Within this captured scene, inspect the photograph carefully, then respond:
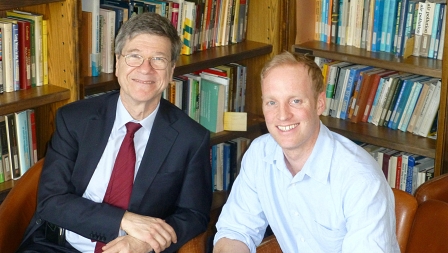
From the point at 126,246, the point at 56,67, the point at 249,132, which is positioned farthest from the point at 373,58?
the point at 126,246

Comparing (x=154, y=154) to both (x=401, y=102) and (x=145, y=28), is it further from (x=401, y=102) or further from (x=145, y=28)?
(x=401, y=102)

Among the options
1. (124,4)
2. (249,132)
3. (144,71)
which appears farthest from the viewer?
(249,132)

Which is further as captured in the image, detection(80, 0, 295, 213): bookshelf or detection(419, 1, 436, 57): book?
detection(80, 0, 295, 213): bookshelf

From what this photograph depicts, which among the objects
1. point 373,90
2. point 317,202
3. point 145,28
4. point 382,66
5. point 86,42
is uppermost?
point 145,28

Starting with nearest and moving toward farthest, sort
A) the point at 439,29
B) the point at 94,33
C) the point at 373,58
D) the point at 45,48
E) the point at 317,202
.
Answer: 1. the point at 317,202
2. the point at 45,48
3. the point at 94,33
4. the point at 439,29
5. the point at 373,58

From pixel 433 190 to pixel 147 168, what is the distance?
3.20 ft

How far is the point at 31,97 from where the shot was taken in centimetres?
284

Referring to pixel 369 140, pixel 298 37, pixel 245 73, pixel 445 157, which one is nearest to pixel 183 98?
pixel 245 73

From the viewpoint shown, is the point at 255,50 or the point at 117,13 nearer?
the point at 117,13

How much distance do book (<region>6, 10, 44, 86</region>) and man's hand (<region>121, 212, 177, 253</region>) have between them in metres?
0.83

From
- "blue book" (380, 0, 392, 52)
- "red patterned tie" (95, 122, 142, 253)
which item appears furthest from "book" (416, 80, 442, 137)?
"red patterned tie" (95, 122, 142, 253)

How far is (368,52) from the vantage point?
12.0ft

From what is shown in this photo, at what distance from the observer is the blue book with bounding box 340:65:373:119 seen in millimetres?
Answer: 3703

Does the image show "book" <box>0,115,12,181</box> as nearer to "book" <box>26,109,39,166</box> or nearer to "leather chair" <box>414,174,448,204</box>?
"book" <box>26,109,39,166</box>
